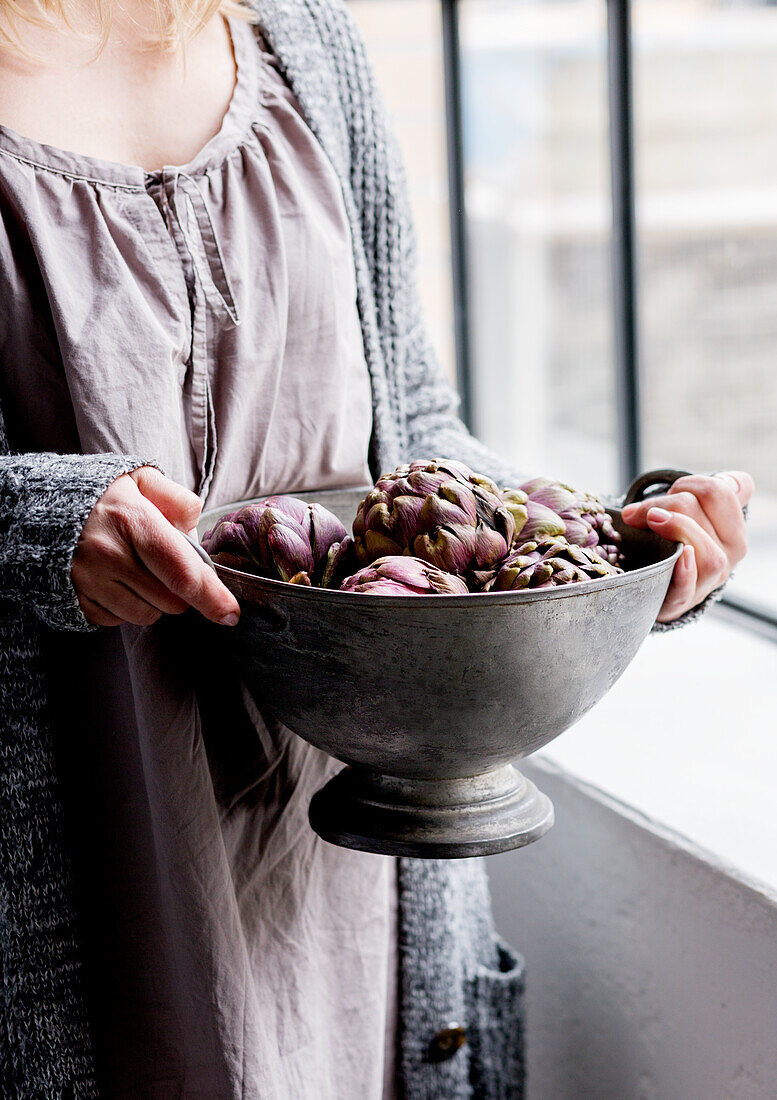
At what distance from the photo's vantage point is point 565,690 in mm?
513

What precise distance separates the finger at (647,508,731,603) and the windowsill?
10.8 inches

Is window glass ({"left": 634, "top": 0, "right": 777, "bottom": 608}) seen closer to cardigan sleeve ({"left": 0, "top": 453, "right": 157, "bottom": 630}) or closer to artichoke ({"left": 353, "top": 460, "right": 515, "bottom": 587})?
artichoke ({"left": 353, "top": 460, "right": 515, "bottom": 587})

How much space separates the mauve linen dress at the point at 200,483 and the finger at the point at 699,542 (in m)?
0.25

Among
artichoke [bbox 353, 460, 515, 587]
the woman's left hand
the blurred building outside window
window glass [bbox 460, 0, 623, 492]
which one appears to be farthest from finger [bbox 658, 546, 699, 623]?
window glass [bbox 460, 0, 623, 492]

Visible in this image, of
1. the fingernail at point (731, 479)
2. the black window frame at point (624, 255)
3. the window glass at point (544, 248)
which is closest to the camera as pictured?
the fingernail at point (731, 479)

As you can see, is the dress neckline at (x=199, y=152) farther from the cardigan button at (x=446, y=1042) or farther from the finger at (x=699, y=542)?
the cardigan button at (x=446, y=1042)

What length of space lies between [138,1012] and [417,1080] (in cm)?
30

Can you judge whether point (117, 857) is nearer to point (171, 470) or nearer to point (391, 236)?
point (171, 470)

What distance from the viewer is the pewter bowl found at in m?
0.47

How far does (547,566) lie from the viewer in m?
0.51

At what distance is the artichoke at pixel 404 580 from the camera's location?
494mm

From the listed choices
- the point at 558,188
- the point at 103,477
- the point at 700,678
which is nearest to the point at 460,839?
the point at 103,477

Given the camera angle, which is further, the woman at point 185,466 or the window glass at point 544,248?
the window glass at point 544,248

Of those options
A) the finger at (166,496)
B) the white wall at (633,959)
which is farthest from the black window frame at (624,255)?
the finger at (166,496)
